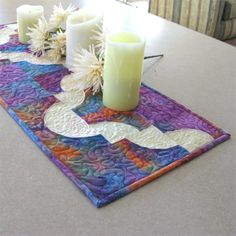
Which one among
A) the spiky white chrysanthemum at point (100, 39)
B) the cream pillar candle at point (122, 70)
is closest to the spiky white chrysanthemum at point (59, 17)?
the spiky white chrysanthemum at point (100, 39)

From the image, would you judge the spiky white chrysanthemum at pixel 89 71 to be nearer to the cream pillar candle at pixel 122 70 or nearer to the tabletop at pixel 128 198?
the cream pillar candle at pixel 122 70

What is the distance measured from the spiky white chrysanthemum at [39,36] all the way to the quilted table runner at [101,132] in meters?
0.11

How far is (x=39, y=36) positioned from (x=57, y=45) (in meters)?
0.06

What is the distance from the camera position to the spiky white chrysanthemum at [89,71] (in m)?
0.75

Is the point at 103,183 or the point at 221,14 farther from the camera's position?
the point at 221,14

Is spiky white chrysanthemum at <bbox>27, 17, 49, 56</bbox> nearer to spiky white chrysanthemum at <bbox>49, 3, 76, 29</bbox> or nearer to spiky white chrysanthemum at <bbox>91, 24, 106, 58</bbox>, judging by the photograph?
spiky white chrysanthemum at <bbox>49, 3, 76, 29</bbox>

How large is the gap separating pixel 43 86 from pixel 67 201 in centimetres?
37

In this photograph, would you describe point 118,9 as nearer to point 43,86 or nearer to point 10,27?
point 10,27

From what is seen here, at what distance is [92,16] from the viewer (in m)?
0.86

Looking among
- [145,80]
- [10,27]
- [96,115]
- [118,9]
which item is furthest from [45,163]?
[118,9]

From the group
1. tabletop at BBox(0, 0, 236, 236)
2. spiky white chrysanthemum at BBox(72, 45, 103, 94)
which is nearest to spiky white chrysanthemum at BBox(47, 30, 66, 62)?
spiky white chrysanthemum at BBox(72, 45, 103, 94)

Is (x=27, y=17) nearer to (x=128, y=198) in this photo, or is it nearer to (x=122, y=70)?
(x=122, y=70)

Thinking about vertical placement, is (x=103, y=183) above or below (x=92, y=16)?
below

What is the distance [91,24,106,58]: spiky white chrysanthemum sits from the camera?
764mm
